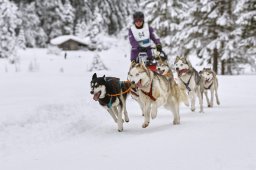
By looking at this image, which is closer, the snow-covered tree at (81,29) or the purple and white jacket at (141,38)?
the purple and white jacket at (141,38)

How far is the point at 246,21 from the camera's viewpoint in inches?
829

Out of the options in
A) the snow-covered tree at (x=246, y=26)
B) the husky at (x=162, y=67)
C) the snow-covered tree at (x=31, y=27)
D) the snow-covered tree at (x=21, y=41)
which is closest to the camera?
the husky at (x=162, y=67)

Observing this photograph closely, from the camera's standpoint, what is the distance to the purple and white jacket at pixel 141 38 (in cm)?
931

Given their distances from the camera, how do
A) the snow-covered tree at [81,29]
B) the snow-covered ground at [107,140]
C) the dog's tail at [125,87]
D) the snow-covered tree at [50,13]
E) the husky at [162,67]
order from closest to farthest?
the snow-covered ground at [107,140] → the dog's tail at [125,87] → the husky at [162,67] → the snow-covered tree at [50,13] → the snow-covered tree at [81,29]

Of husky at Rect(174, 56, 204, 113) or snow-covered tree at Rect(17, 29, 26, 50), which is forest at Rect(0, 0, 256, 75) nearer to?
snow-covered tree at Rect(17, 29, 26, 50)

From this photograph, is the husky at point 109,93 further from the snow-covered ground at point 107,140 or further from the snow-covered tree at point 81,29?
the snow-covered tree at point 81,29

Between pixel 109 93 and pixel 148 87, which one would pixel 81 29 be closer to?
pixel 109 93

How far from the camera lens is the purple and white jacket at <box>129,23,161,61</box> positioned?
9312 mm

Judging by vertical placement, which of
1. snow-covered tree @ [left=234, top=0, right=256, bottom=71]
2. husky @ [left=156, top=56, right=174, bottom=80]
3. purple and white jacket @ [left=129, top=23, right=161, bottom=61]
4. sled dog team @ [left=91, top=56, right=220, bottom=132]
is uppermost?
snow-covered tree @ [left=234, top=0, right=256, bottom=71]

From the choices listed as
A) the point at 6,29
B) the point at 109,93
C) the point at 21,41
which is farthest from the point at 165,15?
the point at 109,93

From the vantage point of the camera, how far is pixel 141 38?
935 cm

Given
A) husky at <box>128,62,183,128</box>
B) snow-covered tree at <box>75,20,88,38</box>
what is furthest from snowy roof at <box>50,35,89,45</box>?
husky at <box>128,62,183,128</box>

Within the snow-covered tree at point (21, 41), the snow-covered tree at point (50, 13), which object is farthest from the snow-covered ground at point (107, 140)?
the snow-covered tree at point (50, 13)

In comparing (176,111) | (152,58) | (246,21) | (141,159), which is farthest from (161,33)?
(141,159)
